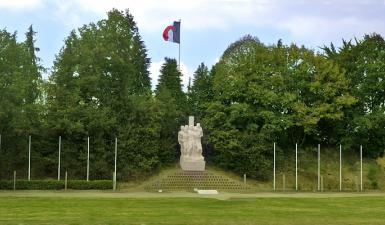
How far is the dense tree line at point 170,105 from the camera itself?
152 feet

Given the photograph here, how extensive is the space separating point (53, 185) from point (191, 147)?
12540 mm

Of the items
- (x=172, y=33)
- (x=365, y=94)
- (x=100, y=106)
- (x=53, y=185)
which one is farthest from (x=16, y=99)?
(x=365, y=94)

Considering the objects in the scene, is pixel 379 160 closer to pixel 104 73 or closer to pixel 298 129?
pixel 298 129

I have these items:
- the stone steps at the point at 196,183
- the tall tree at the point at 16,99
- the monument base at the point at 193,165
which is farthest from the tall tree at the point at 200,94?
the tall tree at the point at 16,99

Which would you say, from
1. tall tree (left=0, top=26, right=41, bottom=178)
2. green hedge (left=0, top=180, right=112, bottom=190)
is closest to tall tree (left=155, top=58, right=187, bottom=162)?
green hedge (left=0, top=180, right=112, bottom=190)

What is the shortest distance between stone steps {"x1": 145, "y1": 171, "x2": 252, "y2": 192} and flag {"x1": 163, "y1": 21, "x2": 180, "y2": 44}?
15.3 meters

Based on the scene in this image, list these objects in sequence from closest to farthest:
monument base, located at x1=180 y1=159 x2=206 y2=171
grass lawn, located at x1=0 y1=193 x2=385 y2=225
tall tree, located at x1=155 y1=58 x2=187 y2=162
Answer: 1. grass lawn, located at x1=0 y1=193 x2=385 y2=225
2. monument base, located at x1=180 y1=159 x2=206 y2=171
3. tall tree, located at x1=155 y1=58 x2=187 y2=162

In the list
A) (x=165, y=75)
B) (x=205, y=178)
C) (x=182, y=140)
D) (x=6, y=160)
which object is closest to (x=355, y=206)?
(x=205, y=178)

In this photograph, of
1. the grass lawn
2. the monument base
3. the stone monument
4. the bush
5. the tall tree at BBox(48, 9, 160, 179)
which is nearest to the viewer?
the grass lawn

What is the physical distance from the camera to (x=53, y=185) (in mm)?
42781

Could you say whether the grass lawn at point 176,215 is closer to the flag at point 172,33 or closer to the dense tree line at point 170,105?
the dense tree line at point 170,105

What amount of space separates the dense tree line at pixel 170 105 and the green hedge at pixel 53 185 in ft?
10.1

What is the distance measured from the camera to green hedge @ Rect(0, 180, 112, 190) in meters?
42.2

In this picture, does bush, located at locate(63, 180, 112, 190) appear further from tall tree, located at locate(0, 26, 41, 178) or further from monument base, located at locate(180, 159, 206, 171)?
monument base, located at locate(180, 159, 206, 171)
